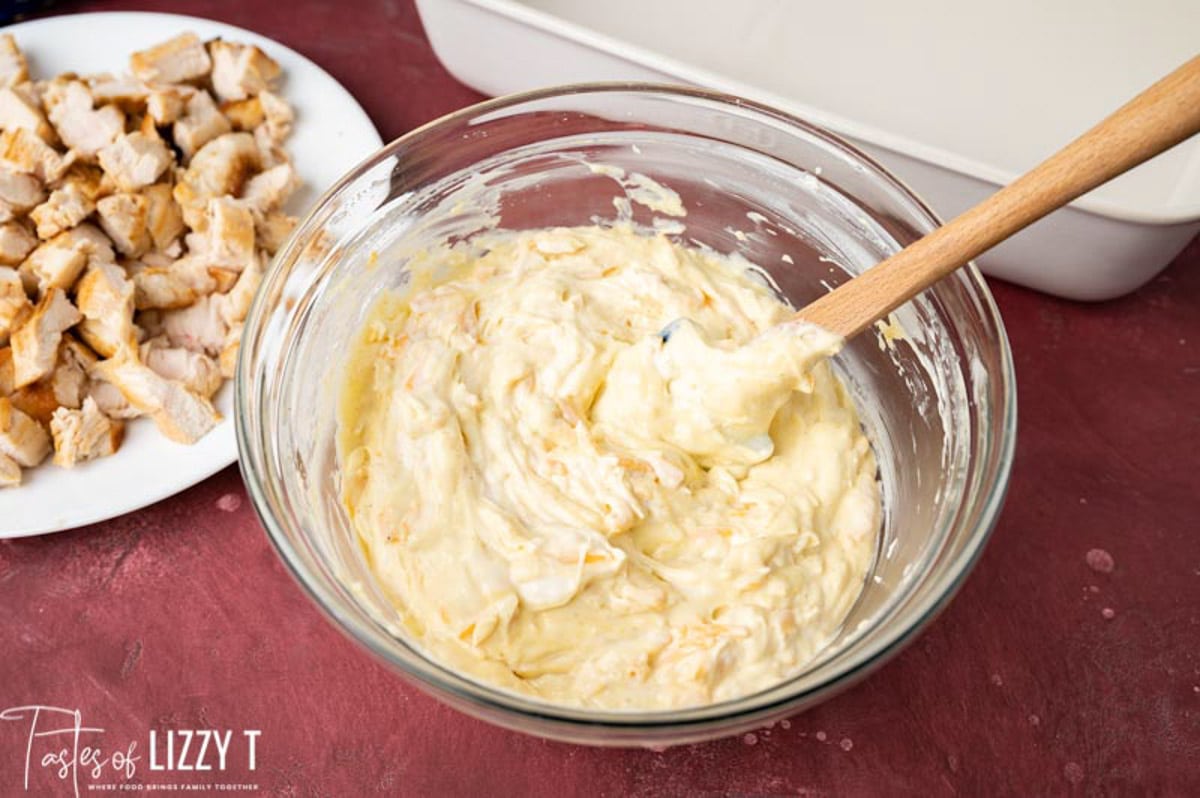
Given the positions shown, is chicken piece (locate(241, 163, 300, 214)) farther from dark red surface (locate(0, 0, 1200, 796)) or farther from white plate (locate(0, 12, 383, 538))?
dark red surface (locate(0, 0, 1200, 796))

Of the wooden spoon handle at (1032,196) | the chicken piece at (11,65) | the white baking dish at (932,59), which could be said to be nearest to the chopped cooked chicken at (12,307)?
the chicken piece at (11,65)

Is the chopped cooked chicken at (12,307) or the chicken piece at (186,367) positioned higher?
the chopped cooked chicken at (12,307)

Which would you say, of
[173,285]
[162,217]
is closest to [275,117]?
[162,217]

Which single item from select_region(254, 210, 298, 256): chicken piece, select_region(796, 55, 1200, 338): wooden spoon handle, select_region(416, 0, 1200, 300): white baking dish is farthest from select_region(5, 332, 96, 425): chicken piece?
select_region(796, 55, 1200, 338): wooden spoon handle

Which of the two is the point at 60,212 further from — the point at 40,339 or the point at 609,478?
the point at 609,478

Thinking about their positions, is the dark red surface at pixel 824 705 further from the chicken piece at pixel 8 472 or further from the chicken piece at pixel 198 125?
the chicken piece at pixel 198 125

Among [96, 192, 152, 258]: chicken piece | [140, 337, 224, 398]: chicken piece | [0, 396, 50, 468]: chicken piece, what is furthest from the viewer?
[96, 192, 152, 258]: chicken piece
